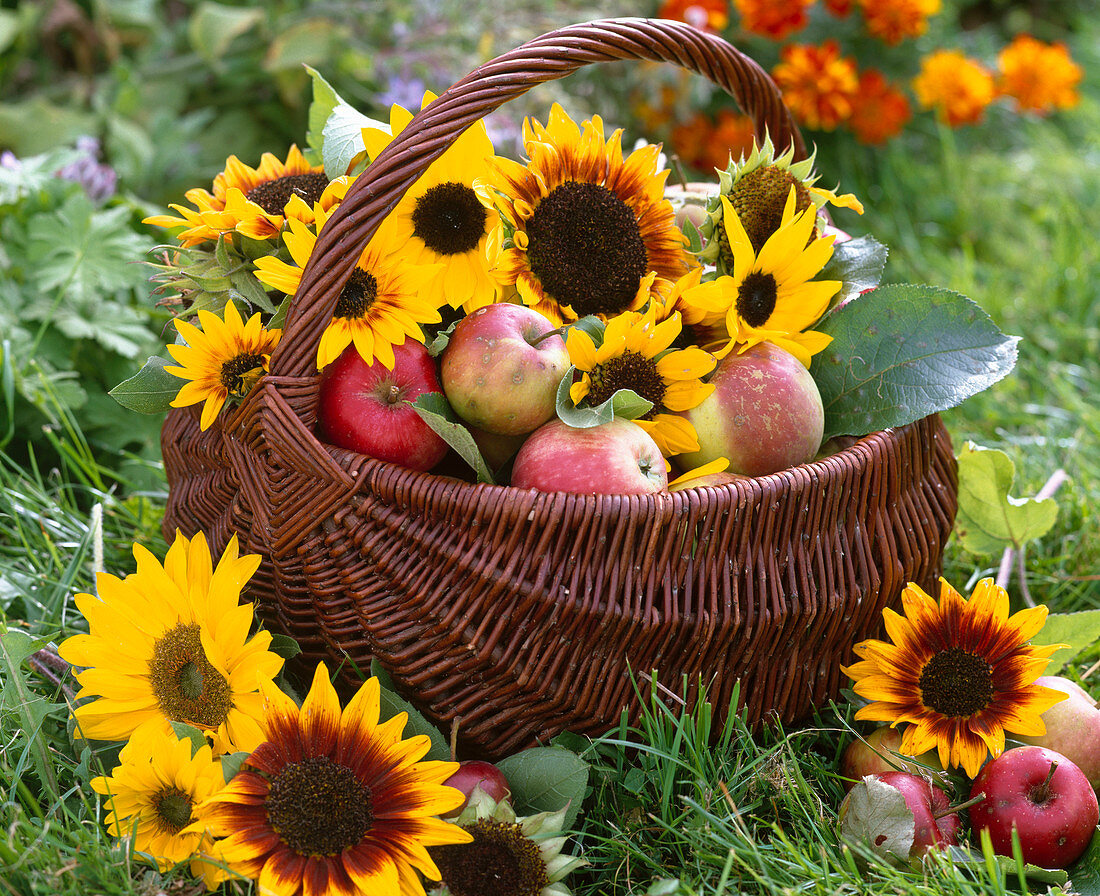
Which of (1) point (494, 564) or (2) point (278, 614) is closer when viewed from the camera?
(1) point (494, 564)

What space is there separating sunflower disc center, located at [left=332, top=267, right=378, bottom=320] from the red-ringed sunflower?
10cm

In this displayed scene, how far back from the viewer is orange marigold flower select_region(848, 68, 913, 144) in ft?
10.2

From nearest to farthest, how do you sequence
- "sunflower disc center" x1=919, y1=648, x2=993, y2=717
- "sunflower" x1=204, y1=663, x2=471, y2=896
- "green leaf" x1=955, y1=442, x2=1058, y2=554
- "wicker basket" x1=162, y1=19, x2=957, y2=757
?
"sunflower" x1=204, y1=663, x2=471, y2=896 < "wicker basket" x1=162, y1=19, x2=957, y2=757 < "sunflower disc center" x1=919, y1=648, x2=993, y2=717 < "green leaf" x1=955, y1=442, x2=1058, y2=554

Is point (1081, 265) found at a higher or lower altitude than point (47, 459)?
higher

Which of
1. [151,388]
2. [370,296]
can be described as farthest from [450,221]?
[151,388]

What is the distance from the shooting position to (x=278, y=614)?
1.17 meters

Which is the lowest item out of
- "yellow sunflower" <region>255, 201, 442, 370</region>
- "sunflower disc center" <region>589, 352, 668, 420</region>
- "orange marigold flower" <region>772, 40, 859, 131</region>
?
"orange marigold flower" <region>772, 40, 859, 131</region>

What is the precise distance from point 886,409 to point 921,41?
9.45ft

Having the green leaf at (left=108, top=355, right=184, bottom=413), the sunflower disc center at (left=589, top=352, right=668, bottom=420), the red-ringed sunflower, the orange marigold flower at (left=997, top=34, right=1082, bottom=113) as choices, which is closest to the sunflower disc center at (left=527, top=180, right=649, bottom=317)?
the sunflower disc center at (left=589, top=352, right=668, bottom=420)

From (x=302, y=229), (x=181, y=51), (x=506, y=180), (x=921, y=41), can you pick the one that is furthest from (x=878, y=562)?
(x=921, y=41)

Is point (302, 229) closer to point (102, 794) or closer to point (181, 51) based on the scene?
point (102, 794)

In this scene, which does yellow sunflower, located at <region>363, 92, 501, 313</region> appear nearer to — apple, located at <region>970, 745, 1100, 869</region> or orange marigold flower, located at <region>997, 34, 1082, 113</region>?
apple, located at <region>970, 745, 1100, 869</region>

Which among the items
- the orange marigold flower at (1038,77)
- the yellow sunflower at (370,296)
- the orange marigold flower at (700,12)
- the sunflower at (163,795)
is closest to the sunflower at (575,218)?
the yellow sunflower at (370,296)

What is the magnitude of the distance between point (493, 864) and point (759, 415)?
0.58 metres
